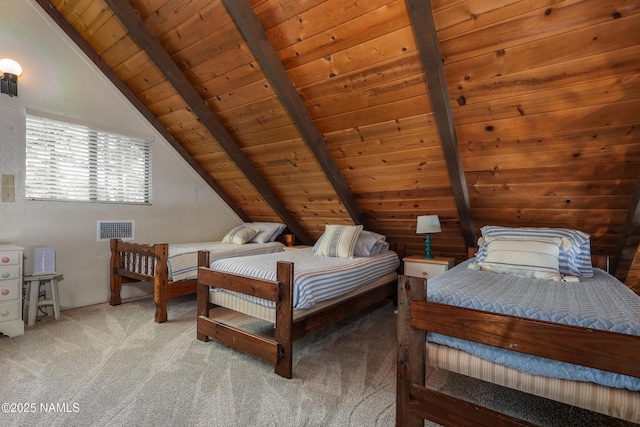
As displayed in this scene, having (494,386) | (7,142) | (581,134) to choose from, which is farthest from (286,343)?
(7,142)

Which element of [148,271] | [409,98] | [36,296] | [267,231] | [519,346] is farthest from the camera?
[267,231]

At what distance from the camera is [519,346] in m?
1.20

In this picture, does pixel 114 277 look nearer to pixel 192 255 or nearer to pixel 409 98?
pixel 192 255

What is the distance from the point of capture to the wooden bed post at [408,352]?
1.38 m

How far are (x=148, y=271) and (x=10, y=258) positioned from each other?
97cm

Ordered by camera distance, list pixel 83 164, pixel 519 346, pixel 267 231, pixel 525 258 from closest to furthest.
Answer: pixel 519 346
pixel 525 258
pixel 83 164
pixel 267 231

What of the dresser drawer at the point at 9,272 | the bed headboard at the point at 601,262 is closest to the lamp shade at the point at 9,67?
the dresser drawer at the point at 9,272

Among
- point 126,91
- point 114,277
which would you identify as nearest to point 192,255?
point 114,277

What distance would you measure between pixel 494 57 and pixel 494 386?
1958mm

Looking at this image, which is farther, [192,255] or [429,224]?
[192,255]

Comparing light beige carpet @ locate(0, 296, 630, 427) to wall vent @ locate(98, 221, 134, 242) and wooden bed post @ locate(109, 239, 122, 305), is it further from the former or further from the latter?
wall vent @ locate(98, 221, 134, 242)

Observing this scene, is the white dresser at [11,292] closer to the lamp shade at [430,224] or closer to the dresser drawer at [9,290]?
the dresser drawer at [9,290]

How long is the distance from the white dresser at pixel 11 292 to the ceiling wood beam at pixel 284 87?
243 centimetres

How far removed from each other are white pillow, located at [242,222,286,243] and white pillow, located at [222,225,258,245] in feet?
0.28
